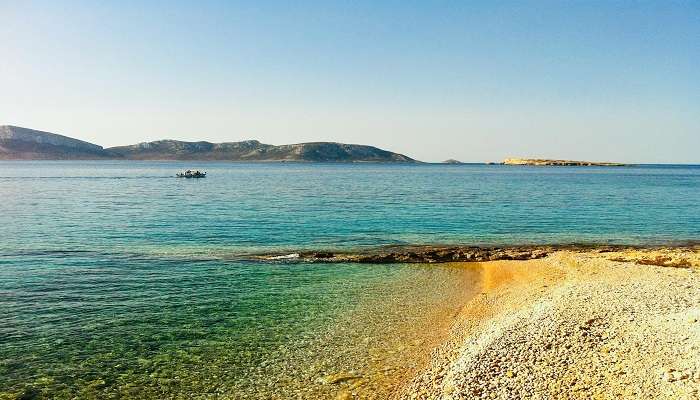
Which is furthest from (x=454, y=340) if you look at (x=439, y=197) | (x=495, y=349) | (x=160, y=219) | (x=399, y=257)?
(x=439, y=197)

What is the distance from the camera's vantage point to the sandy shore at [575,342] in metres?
11.5

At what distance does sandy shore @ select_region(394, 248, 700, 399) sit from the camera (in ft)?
37.9

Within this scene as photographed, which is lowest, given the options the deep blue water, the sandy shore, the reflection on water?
the deep blue water

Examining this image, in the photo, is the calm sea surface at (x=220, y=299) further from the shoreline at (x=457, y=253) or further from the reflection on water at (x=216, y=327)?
the shoreline at (x=457, y=253)

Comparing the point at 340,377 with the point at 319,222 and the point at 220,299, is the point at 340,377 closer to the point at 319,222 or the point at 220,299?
the point at 220,299

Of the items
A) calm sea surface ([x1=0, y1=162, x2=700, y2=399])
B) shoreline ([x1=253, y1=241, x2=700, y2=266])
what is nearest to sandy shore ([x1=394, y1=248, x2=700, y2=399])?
calm sea surface ([x1=0, y1=162, x2=700, y2=399])

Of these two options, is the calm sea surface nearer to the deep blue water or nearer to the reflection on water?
the reflection on water

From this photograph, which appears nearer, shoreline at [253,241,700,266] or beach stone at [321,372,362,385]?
beach stone at [321,372,362,385]

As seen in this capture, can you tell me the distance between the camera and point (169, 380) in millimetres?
13180

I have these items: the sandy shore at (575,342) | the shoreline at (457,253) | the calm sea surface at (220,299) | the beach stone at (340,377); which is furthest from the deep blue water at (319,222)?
the beach stone at (340,377)

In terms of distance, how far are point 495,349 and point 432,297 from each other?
783 cm

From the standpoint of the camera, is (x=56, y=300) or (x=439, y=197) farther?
(x=439, y=197)

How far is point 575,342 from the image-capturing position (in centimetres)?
1417

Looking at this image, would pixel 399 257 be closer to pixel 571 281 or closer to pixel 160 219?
pixel 571 281
